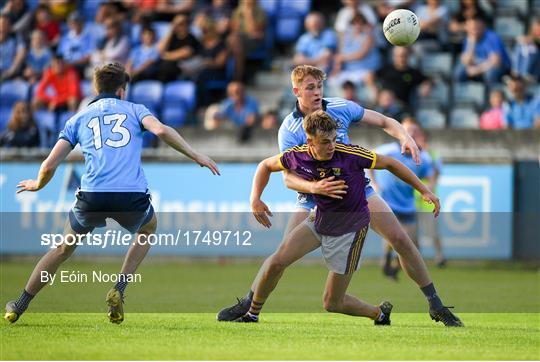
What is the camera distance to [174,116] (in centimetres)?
2212

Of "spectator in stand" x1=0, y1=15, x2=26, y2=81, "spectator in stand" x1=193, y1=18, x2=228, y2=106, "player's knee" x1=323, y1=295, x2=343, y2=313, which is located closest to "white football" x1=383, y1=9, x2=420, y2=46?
"player's knee" x1=323, y1=295, x2=343, y2=313

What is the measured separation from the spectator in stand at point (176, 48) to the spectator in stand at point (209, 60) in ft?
0.78

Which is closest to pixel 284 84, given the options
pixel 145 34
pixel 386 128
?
pixel 145 34

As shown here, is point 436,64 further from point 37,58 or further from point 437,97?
point 37,58

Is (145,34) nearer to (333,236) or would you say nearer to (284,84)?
(284,84)

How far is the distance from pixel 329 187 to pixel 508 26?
13.6m

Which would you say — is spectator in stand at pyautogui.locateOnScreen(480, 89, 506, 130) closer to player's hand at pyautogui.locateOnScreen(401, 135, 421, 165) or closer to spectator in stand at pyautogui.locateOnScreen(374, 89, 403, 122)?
spectator in stand at pyautogui.locateOnScreen(374, 89, 403, 122)

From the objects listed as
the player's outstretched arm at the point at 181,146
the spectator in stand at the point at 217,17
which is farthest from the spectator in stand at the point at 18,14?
the player's outstretched arm at the point at 181,146

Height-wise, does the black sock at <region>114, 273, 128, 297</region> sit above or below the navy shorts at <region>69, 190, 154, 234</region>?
below

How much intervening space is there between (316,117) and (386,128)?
3.91 ft

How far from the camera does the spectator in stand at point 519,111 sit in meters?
20.3

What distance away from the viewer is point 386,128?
10602mm

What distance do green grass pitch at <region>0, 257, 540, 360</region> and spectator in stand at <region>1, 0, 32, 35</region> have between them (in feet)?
26.7

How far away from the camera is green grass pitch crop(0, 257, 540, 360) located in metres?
8.80
